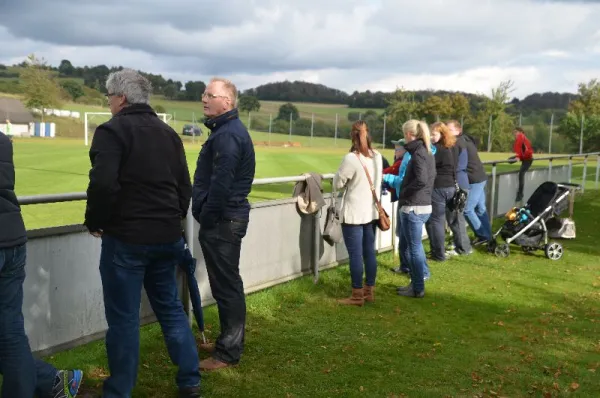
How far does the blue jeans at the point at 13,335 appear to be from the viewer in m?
3.36

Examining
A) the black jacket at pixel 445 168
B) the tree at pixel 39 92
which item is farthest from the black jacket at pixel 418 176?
the tree at pixel 39 92

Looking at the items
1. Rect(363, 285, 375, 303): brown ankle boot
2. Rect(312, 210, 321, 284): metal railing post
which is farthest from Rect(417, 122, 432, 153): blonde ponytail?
Rect(363, 285, 375, 303): brown ankle boot

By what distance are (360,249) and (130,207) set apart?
3321mm

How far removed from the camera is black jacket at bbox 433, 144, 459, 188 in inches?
337

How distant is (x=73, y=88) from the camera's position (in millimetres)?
93688

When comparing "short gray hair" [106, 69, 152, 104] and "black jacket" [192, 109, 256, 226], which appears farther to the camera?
"black jacket" [192, 109, 256, 226]

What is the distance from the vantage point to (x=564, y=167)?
56.7 ft

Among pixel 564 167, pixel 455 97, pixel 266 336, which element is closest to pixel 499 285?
pixel 266 336

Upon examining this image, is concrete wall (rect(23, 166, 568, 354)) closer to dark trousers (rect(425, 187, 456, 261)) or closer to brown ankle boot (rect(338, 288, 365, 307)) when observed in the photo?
brown ankle boot (rect(338, 288, 365, 307))

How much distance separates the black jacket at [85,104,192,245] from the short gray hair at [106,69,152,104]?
0.05m

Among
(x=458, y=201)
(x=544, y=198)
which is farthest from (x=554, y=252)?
(x=458, y=201)

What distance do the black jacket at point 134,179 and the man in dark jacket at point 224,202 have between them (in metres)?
0.61

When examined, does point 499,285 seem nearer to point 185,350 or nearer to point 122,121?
point 185,350

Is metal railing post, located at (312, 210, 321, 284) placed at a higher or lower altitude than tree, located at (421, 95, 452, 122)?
lower
